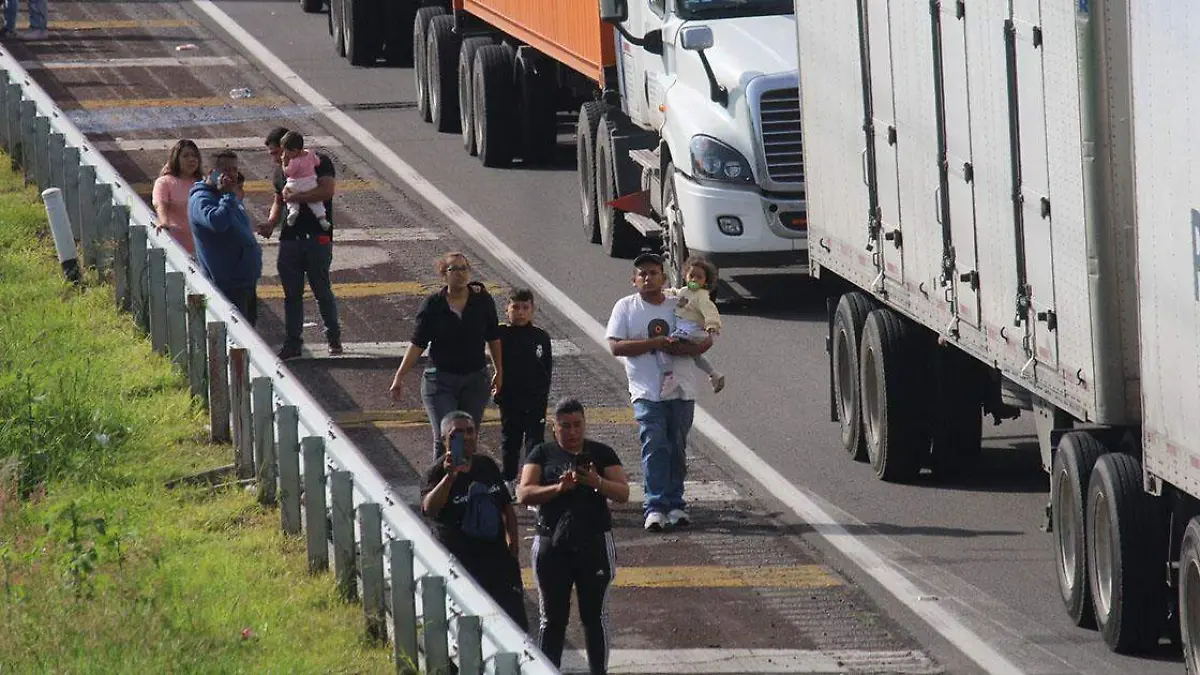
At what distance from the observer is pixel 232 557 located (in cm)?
1313

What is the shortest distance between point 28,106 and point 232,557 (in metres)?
12.1

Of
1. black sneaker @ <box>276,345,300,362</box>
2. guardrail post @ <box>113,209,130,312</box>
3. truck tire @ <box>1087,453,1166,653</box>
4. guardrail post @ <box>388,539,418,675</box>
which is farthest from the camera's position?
black sneaker @ <box>276,345,300,362</box>

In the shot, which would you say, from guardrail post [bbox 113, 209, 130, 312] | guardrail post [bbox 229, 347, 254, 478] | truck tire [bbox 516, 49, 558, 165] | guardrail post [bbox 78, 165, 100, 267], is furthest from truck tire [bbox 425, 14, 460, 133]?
guardrail post [bbox 229, 347, 254, 478]

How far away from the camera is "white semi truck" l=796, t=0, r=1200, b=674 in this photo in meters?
11.0

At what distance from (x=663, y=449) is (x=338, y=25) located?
73.5ft

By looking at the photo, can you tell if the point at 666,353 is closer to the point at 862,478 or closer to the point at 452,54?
the point at 862,478

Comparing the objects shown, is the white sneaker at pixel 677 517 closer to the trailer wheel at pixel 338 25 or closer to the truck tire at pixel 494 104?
the truck tire at pixel 494 104

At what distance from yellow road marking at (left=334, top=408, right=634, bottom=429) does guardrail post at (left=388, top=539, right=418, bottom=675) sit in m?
6.29

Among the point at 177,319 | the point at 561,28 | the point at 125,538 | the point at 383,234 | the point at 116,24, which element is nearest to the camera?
the point at 125,538

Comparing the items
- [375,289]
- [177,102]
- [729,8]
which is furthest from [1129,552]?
[177,102]

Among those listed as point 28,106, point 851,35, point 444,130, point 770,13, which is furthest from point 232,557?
point 444,130

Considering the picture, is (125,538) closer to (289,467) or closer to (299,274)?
(289,467)

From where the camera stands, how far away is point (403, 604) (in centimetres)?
1105

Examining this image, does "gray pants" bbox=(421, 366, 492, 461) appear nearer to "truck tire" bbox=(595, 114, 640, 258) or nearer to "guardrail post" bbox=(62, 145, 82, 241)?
"guardrail post" bbox=(62, 145, 82, 241)
